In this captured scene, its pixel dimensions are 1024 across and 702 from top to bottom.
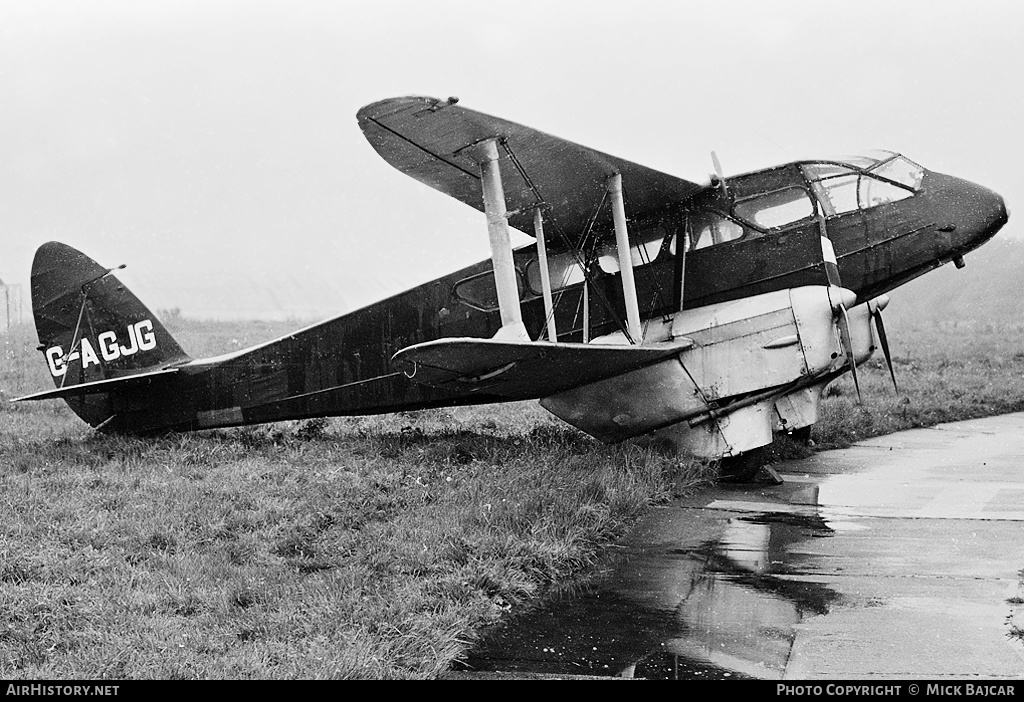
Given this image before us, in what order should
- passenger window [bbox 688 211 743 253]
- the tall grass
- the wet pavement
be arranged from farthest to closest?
passenger window [bbox 688 211 743 253] < the tall grass < the wet pavement

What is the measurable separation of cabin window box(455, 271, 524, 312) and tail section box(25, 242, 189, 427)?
11.5 feet

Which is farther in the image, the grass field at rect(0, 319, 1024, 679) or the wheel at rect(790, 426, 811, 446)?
the wheel at rect(790, 426, 811, 446)

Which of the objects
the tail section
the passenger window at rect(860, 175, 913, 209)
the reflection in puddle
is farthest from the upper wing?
the tail section

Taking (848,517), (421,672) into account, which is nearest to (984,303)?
(848,517)

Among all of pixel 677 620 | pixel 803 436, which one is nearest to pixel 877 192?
pixel 803 436

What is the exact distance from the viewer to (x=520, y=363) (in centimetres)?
771

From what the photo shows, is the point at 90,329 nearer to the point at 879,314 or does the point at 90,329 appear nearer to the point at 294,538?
the point at 294,538

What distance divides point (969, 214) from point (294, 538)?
666 centimetres

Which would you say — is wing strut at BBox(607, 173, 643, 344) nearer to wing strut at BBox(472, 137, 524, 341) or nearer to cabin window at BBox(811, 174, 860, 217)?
wing strut at BBox(472, 137, 524, 341)

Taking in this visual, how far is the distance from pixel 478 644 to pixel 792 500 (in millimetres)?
4317

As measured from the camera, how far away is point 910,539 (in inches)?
255

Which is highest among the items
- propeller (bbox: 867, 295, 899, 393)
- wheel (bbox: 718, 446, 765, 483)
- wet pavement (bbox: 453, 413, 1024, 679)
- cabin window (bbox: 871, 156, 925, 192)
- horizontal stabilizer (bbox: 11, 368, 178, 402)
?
cabin window (bbox: 871, 156, 925, 192)

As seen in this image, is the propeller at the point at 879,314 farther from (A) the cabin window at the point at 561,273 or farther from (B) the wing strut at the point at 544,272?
(B) the wing strut at the point at 544,272

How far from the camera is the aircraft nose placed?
8688 millimetres
